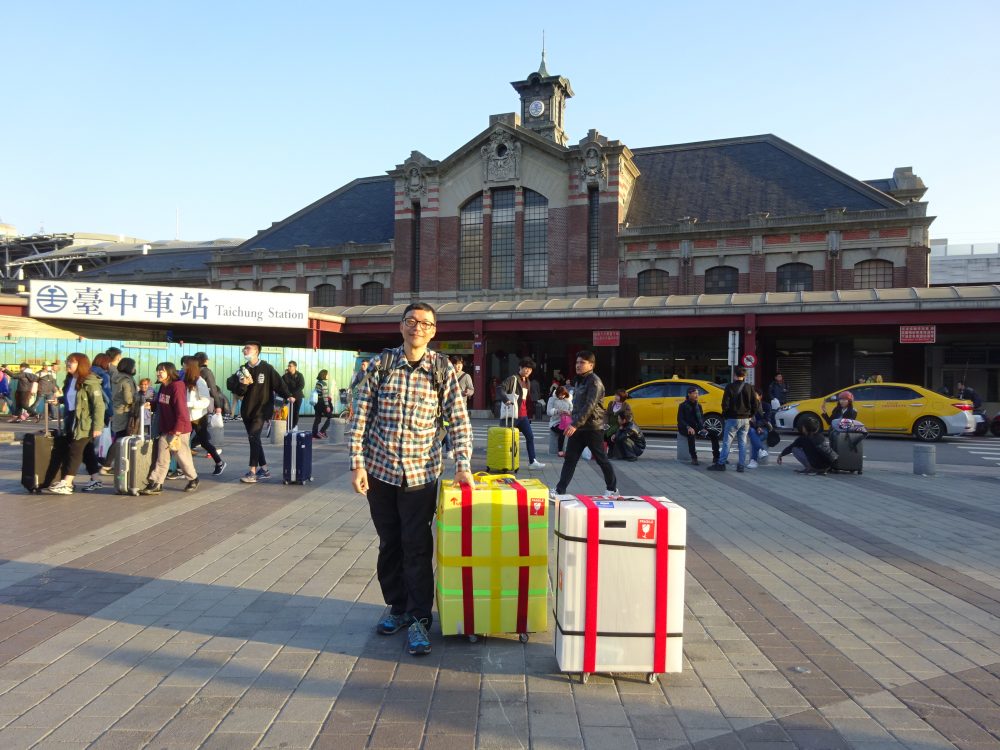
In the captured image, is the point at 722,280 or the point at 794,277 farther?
the point at 722,280

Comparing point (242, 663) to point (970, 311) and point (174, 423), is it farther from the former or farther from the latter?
point (970, 311)

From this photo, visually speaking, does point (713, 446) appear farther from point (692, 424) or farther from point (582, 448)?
point (582, 448)

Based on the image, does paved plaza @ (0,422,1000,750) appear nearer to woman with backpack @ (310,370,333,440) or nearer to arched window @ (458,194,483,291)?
woman with backpack @ (310,370,333,440)

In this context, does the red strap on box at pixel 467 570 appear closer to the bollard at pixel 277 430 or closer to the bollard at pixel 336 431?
the bollard at pixel 277 430

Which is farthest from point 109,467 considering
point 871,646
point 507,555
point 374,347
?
point 374,347

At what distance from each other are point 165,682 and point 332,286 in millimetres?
38386

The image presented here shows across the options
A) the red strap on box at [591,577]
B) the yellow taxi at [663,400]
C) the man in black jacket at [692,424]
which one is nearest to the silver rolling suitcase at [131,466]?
the red strap on box at [591,577]

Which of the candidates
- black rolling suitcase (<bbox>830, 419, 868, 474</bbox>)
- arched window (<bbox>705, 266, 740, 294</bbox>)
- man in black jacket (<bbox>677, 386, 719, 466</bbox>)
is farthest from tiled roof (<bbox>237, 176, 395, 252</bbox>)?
black rolling suitcase (<bbox>830, 419, 868, 474</bbox>)

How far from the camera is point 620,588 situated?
361 cm

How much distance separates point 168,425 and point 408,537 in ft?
20.0

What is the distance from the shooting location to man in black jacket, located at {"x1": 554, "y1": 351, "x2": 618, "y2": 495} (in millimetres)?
8586

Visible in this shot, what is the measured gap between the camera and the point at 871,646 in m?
Answer: 4.19

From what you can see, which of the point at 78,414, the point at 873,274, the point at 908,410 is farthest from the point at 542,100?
the point at 78,414

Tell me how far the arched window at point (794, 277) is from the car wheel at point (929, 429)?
1412 cm
